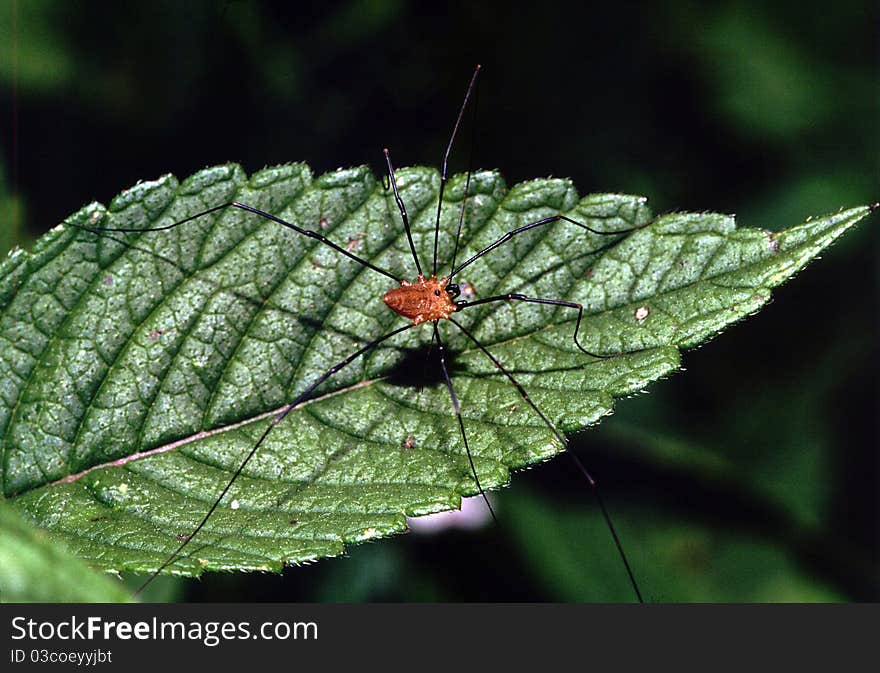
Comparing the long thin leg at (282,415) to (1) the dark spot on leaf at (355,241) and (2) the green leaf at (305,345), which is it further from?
(1) the dark spot on leaf at (355,241)

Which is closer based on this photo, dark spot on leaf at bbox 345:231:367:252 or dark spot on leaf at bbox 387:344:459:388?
dark spot on leaf at bbox 387:344:459:388

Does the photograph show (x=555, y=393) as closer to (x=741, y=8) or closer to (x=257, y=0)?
(x=257, y=0)

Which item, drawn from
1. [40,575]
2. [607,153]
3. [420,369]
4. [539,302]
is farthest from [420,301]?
[607,153]

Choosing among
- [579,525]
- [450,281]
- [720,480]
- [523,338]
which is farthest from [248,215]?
[720,480]

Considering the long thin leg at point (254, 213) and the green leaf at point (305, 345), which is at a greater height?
the long thin leg at point (254, 213)

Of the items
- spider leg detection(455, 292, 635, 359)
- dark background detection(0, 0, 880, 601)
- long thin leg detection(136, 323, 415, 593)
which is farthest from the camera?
dark background detection(0, 0, 880, 601)

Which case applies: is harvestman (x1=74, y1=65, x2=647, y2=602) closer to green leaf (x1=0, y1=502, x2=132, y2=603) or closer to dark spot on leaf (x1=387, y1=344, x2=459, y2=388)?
dark spot on leaf (x1=387, y1=344, x2=459, y2=388)

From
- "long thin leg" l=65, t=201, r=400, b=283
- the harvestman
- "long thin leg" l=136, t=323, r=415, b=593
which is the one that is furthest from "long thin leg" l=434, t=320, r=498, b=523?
"long thin leg" l=65, t=201, r=400, b=283

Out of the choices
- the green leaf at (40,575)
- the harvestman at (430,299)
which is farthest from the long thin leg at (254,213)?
the green leaf at (40,575)
